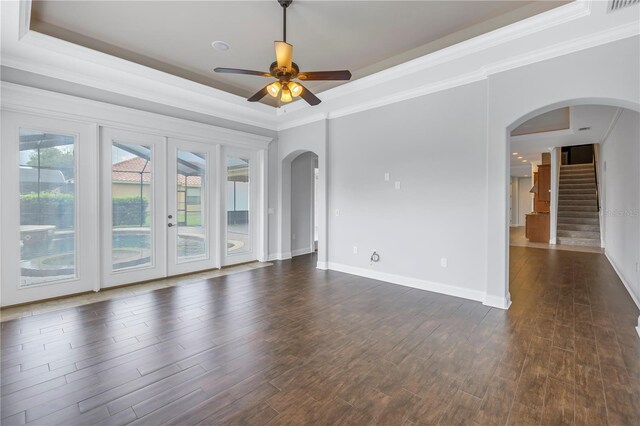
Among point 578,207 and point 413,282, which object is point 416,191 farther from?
point 578,207

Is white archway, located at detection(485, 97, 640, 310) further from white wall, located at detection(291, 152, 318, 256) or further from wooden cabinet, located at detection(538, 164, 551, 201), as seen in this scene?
wooden cabinet, located at detection(538, 164, 551, 201)

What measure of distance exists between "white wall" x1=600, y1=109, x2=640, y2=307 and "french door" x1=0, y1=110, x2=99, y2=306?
23.4 ft

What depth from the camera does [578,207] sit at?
9.23 meters

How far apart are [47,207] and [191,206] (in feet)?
6.28

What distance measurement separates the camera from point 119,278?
177 inches

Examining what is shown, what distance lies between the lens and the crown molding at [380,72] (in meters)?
2.89

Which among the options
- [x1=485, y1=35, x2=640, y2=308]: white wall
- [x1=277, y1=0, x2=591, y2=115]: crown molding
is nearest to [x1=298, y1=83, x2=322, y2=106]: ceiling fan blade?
[x1=277, y1=0, x2=591, y2=115]: crown molding

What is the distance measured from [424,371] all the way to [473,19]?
12.1ft

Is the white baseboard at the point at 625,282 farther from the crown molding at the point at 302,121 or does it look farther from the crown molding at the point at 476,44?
the crown molding at the point at 302,121

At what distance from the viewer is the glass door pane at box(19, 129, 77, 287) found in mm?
3705

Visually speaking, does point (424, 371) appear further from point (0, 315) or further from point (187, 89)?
point (187, 89)

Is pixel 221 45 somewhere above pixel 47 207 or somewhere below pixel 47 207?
above

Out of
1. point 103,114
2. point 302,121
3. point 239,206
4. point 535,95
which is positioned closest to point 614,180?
point 535,95

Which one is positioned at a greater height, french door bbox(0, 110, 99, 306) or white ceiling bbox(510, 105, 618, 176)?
white ceiling bbox(510, 105, 618, 176)
